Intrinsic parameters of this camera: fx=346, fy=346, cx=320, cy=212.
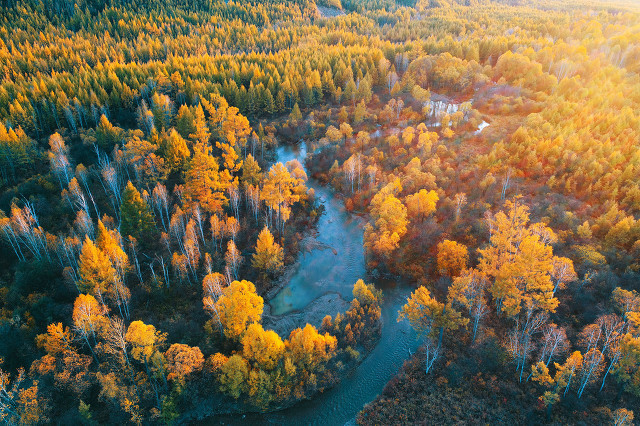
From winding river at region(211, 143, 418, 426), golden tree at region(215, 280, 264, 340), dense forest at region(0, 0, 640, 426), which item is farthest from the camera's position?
golden tree at region(215, 280, 264, 340)

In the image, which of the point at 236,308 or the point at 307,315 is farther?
the point at 307,315

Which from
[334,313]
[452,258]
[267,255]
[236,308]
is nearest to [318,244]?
[267,255]

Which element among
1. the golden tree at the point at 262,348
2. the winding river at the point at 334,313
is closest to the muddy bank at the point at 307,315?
the winding river at the point at 334,313

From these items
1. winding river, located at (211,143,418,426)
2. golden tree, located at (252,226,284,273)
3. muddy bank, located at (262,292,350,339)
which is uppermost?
golden tree, located at (252,226,284,273)

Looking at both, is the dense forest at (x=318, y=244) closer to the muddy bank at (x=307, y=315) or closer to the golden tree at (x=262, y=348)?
the golden tree at (x=262, y=348)

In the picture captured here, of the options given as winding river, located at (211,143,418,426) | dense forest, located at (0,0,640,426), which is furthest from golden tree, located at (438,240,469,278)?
winding river, located at (211,143,418,426)

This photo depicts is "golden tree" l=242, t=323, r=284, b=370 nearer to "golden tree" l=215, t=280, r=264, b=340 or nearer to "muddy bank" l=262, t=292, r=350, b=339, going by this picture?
"golden tree" l=215, t=280, r=264, b=340

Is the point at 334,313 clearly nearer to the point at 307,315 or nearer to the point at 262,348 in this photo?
the point at 307,315
